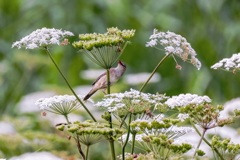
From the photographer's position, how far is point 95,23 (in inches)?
224

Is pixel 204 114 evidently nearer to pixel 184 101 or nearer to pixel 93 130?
pixel 184 101

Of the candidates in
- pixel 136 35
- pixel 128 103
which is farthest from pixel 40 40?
pixel 136 35

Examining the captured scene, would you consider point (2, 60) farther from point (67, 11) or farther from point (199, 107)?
point (199, 107)

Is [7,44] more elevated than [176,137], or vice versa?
[7,44]

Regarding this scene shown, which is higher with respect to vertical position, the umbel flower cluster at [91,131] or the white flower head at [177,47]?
the white flower head at [177,47]

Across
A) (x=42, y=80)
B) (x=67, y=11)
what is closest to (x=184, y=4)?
(x=67, y=11)

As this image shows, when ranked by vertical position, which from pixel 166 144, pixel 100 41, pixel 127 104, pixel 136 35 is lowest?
pixel 166 144

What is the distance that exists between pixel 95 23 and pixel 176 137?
14.9 ft

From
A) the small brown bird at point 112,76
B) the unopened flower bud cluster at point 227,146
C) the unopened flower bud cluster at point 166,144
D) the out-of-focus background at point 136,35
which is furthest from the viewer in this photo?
the out-of-focus background at point 136,35

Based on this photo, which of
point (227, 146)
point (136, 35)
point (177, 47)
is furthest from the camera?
point (136, 35)

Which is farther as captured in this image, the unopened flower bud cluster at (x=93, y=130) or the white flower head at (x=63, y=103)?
the white flower head at (x=63, y=103)

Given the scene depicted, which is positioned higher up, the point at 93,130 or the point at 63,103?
the point at 63,103

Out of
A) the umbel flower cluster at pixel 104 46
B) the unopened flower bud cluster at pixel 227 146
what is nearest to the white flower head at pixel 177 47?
the umbel flower cluster at pixel 104 46

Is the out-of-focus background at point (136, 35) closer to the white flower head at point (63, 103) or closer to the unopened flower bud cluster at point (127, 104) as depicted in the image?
the white flower head at point (63, 103)
